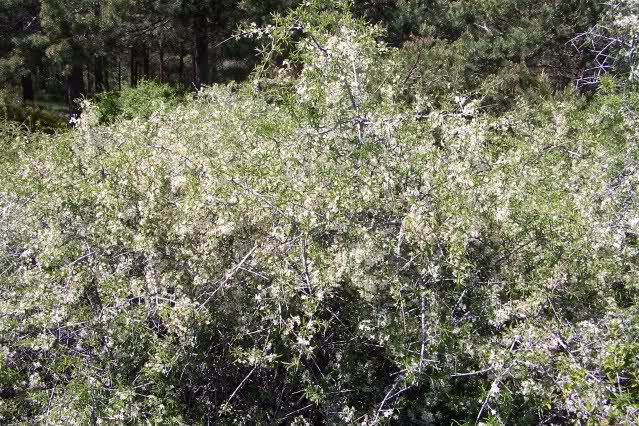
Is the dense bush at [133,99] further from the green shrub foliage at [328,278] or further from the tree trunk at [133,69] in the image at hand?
the green shrub foliage at [328,278]

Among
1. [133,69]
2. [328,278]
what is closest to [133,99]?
[133,69]

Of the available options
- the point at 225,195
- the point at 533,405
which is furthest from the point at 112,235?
the point at 533,405

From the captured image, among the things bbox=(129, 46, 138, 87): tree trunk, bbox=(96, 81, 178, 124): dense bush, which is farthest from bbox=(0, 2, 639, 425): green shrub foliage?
bbox=(129, 46, 138, 87): tree trunk

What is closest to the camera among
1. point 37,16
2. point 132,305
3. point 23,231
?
point 132,305

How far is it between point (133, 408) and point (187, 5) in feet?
40.7

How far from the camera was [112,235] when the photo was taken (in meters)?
3.80

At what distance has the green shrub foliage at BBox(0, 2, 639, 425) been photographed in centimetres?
340

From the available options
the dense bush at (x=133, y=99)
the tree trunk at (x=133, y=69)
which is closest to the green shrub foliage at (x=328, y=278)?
the dense bush at (x=133, y=99)

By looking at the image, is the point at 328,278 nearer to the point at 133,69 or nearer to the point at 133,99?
the point at 133,99

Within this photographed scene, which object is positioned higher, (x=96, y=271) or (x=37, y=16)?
(x=37, y=16)

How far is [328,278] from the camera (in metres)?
3.32

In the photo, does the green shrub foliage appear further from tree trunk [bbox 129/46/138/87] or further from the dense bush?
tree trunk [bbox 129/46/138/87]

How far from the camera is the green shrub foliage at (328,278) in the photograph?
3396 mm

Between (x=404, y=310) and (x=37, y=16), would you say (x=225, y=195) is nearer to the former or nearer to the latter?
(x=404, y=310)
